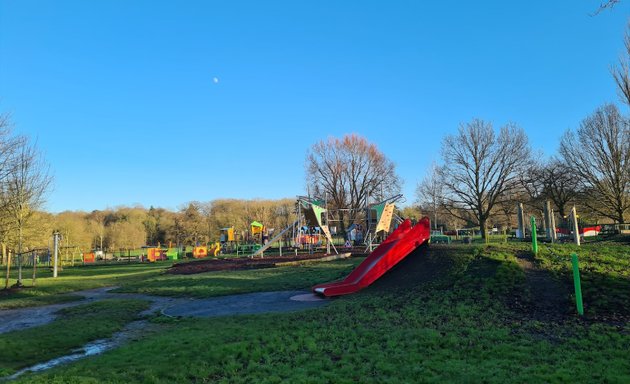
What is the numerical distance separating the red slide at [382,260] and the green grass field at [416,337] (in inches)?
28.0

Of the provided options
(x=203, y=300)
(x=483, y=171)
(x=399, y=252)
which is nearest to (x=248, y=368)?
(x=203, y=300)

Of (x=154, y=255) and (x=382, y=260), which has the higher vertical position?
(x=382, y=260)

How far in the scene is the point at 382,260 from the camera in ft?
51.5

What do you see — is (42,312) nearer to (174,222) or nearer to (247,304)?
(247,304)

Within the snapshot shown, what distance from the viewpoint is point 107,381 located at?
6.31 m

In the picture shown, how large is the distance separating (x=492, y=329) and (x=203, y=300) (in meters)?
10.5

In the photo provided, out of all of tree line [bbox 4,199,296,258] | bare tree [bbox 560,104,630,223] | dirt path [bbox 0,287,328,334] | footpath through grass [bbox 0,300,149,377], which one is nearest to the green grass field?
footpath through grass [bbox 0,300,149,377]

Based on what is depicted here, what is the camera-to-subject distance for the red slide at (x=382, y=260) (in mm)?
14586

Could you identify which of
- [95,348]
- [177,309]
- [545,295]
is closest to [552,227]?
[545,295]

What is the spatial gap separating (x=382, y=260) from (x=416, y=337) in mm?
7578

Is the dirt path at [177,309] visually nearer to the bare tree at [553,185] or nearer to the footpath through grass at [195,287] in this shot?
the footpath through grass at [195,287]

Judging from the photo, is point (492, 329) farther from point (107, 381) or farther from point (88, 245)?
point (88, 245)

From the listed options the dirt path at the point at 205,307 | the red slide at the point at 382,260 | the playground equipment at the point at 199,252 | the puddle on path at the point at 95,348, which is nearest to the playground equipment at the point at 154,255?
the playground equipment at the point at 199,252

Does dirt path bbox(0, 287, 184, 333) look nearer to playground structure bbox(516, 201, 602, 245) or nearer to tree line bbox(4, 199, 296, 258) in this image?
playground structure bbox(516, 201, 602, 245)
